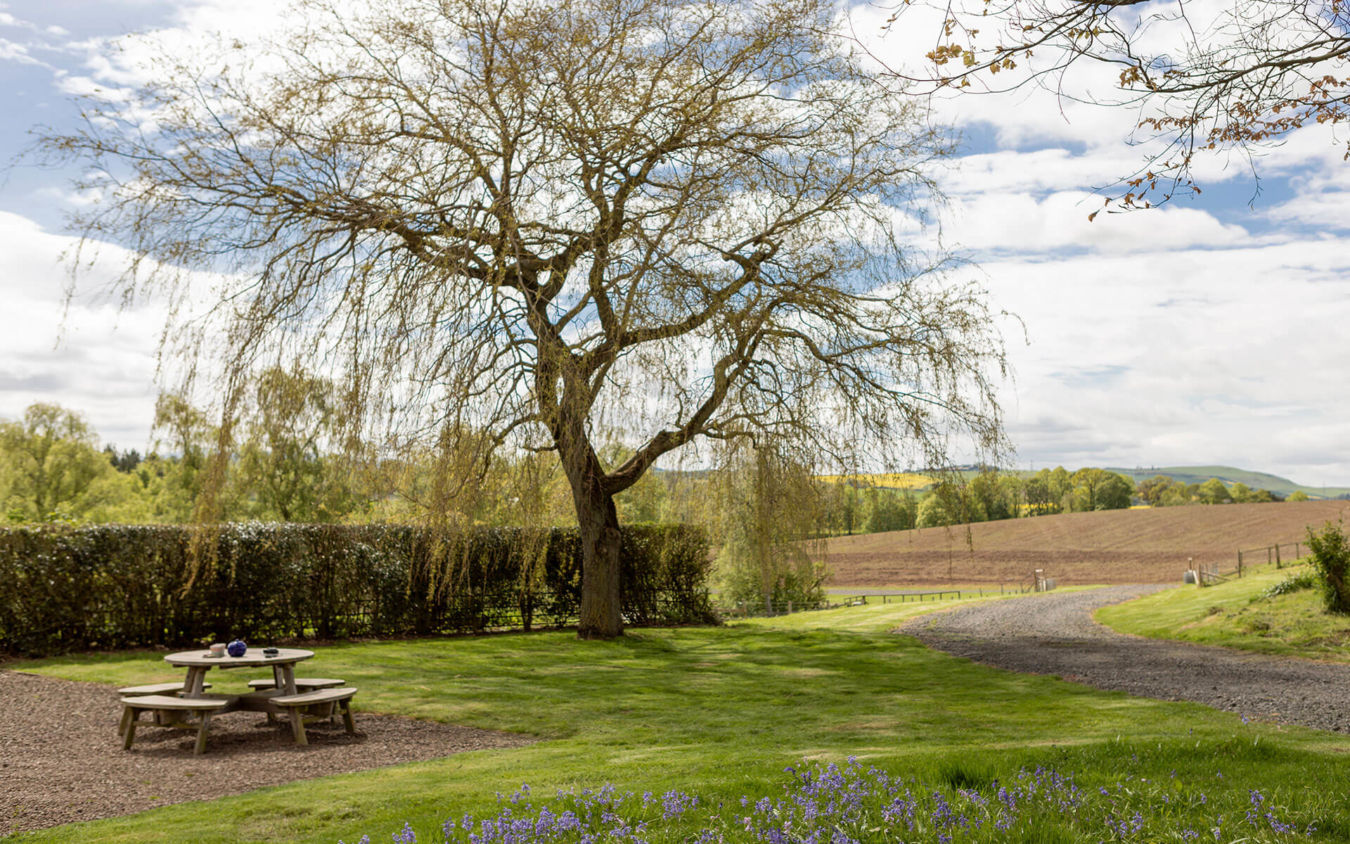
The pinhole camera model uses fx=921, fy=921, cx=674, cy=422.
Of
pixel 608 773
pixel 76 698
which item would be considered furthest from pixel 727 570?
pixel 608 773

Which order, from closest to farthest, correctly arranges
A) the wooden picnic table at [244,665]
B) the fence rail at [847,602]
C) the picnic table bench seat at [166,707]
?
the picnic table bench seat at [166,707] < the wooden picnic table at [244,665] < the fence rail at [847,602]

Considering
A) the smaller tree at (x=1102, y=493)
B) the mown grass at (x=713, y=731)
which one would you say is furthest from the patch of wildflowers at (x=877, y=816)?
the smaller tree at (x=1102, y=493)

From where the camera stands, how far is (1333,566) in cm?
1603

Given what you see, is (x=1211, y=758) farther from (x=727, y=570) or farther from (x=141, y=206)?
(x=727, y=570)

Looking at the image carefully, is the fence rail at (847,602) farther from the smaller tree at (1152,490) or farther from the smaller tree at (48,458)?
the smaller tree at (1152,490)

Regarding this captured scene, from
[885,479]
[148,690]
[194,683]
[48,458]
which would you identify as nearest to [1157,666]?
[885,479]

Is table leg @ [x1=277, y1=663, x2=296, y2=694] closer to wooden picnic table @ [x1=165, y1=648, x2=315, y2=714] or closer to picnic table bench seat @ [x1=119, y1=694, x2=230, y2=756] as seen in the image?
wooden picnic table @ [x1=165, y1=648, x2=315, y2=714]

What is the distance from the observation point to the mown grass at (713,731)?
514 centimetres

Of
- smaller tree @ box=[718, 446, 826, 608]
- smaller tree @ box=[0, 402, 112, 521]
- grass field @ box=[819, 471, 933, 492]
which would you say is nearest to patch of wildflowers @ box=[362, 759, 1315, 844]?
grass field @ box=[819, 471, 933, 492]

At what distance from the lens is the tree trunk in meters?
16.1

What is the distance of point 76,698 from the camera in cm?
1015

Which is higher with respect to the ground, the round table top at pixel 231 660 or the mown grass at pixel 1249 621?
the round table top at pixel 231 660

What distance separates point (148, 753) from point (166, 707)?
0.44 meters

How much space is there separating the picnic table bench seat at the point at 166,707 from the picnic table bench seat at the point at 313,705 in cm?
54
